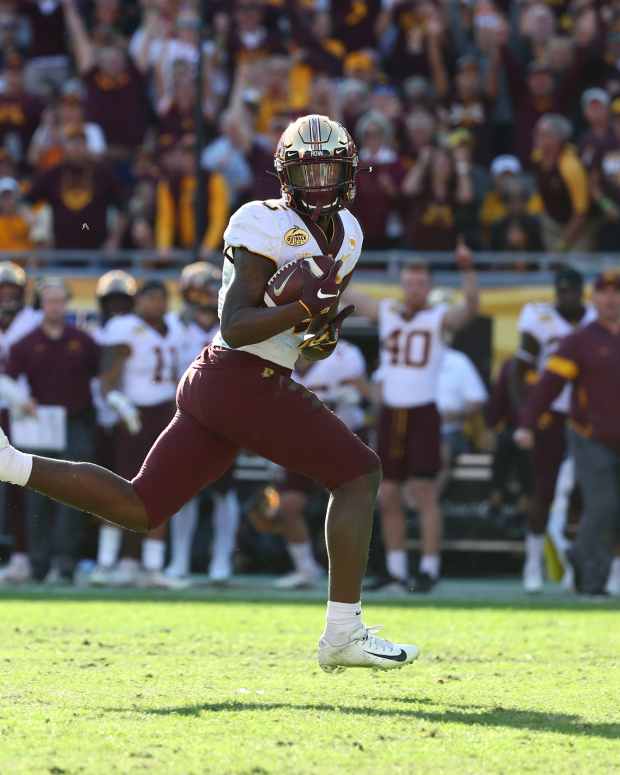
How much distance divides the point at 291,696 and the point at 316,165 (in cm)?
168

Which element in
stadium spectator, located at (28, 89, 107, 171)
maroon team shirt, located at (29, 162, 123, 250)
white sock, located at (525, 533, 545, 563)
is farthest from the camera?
stadium spectator, located at (28, 89, 107, 171)

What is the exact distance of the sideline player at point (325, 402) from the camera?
1030 centimetres

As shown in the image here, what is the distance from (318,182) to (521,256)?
6033 mm

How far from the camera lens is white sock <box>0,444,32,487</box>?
5.25m

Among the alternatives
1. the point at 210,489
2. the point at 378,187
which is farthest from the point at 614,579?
the point at 378,187

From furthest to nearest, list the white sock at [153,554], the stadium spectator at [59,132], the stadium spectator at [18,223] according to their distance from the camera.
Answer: the stadium spectator at [59,132], the stadium spectator at [18,223], the white sock at [153,554]

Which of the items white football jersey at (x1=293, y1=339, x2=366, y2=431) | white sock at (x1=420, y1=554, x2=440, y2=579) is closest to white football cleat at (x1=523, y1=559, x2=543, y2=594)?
white sock at (x1=420, y1=554, x2=440, y2=579)

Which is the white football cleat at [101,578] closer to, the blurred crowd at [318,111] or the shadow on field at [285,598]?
the shadow on field at [285,598]

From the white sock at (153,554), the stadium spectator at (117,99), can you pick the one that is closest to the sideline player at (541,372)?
the white sock at (153,554)

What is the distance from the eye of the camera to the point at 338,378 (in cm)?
1070

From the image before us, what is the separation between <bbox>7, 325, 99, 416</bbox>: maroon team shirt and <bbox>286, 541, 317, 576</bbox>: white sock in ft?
5.39

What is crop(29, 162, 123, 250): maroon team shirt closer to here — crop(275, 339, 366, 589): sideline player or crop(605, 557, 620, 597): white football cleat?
crop(275, 339, 366, 589): sideline player

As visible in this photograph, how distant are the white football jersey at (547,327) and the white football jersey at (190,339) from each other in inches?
79.0

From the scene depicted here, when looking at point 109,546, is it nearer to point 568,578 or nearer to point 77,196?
point 568,578
